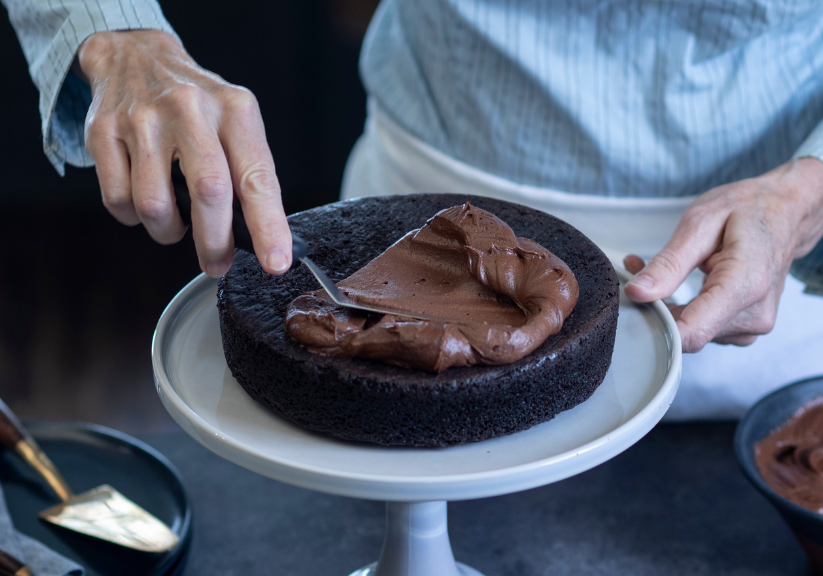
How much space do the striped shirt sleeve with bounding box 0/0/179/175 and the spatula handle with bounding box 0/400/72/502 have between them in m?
0.51

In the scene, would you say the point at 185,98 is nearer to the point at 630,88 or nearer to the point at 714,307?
the point at 714,307

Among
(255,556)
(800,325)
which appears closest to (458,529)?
(255,556)

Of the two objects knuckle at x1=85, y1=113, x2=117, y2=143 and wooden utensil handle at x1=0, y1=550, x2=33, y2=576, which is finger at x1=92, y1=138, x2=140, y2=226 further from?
wooden utensil handle at x1=0, y1=550, x2=33, y2=576

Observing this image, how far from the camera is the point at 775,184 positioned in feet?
4.62

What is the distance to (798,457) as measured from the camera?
130 cm

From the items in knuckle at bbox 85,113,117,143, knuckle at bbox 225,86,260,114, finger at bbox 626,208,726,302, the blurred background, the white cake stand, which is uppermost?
knuckle at bbox 225,86,260,114

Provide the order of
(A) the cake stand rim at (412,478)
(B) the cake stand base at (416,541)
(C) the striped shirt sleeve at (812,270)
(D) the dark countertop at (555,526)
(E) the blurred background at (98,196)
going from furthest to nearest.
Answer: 1. (E) the blurred background at (98,196)
2. (C) the striped shirt sleeve at (812,270)
3. (D) the dark countertop at (555,526)
4. (B) the cake stand base at (416,541)
5. (A) the cake stand rim at (412,478)

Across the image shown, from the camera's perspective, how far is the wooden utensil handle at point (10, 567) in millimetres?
1108

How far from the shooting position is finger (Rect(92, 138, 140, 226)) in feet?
3.15

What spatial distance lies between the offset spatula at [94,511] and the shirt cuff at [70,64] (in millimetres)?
536

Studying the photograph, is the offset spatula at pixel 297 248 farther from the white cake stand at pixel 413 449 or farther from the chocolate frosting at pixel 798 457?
the chocolate frosting at pixel 798 457

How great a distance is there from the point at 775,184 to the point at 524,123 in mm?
546

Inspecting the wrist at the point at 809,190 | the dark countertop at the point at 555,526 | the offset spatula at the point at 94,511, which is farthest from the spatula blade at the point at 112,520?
the wrist at the point at 809,190

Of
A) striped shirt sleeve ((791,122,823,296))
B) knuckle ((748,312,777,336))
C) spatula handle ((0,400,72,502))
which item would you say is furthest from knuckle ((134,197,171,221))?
striped shirt sleeve ((791,122,823,296))
